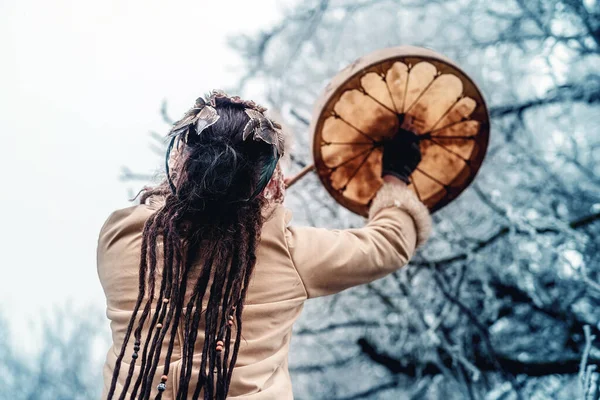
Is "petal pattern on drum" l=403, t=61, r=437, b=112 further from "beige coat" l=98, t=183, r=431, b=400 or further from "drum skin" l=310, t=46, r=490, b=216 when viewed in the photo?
"beige coat" l=98, t=183, r=431, b=400

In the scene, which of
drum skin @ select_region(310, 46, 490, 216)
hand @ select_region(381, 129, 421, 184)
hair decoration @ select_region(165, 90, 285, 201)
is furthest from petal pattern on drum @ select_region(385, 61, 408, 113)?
hair decoration @ select_region(165, 90, 285, 201)

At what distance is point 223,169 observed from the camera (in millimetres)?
1165

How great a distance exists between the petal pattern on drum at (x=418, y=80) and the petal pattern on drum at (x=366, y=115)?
9cm

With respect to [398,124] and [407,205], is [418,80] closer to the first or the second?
[398,124]

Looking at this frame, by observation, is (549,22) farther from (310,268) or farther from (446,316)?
(310,268)

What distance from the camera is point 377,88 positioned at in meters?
1.96

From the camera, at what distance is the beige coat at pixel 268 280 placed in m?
1.17

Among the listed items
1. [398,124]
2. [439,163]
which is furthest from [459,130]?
[398,124]

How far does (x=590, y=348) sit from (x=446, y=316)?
0.86 meters

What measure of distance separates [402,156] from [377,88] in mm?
335

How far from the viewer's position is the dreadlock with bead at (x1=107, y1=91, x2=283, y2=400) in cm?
110

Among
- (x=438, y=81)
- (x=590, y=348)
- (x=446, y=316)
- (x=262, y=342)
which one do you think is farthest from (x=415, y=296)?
(x=262, y=342)

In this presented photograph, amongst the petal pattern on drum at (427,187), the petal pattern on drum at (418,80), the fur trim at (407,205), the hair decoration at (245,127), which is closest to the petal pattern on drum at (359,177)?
the petal pattern on drum at (427,187)

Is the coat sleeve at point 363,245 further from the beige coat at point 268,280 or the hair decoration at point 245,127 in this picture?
the hair decoration at point 245,127
